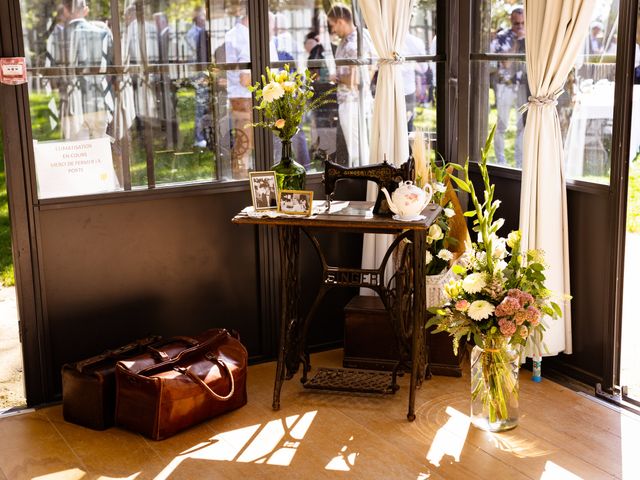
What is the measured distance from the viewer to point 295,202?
12.3 feet

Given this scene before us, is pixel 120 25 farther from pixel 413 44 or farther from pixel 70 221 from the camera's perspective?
pixel 413 44

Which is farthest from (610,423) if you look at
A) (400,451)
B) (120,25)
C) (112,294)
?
(120,25)

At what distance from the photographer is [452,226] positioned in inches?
175

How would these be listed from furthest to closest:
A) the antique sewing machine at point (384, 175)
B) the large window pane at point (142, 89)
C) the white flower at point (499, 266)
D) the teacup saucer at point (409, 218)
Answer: the large window pane at point (142, 89)
the antique sewing machine at point (384, 175)
the teacup saucer at point (409, 218)
the white flower at point (499, 266)

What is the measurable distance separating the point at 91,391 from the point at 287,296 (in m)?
0.94

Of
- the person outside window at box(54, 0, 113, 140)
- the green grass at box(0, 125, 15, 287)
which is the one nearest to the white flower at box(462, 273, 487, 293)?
the person outside window at box(54, 0, 113, 140)

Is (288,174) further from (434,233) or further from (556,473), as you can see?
(556,473)

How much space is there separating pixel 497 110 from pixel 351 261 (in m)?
1.10

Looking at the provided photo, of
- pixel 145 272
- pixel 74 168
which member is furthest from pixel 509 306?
pixel 74 168

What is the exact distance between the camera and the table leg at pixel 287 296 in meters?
3.93

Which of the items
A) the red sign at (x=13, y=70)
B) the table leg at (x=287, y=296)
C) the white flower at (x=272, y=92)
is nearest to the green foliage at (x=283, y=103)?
the white flower at (x=272, y=92)

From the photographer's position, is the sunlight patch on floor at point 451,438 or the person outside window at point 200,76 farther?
the person outside window at point 200,76

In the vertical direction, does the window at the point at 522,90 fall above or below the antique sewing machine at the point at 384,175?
above

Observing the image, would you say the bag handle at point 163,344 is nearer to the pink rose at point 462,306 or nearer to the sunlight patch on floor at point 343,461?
the sunlight patch on floor at point 343,461
